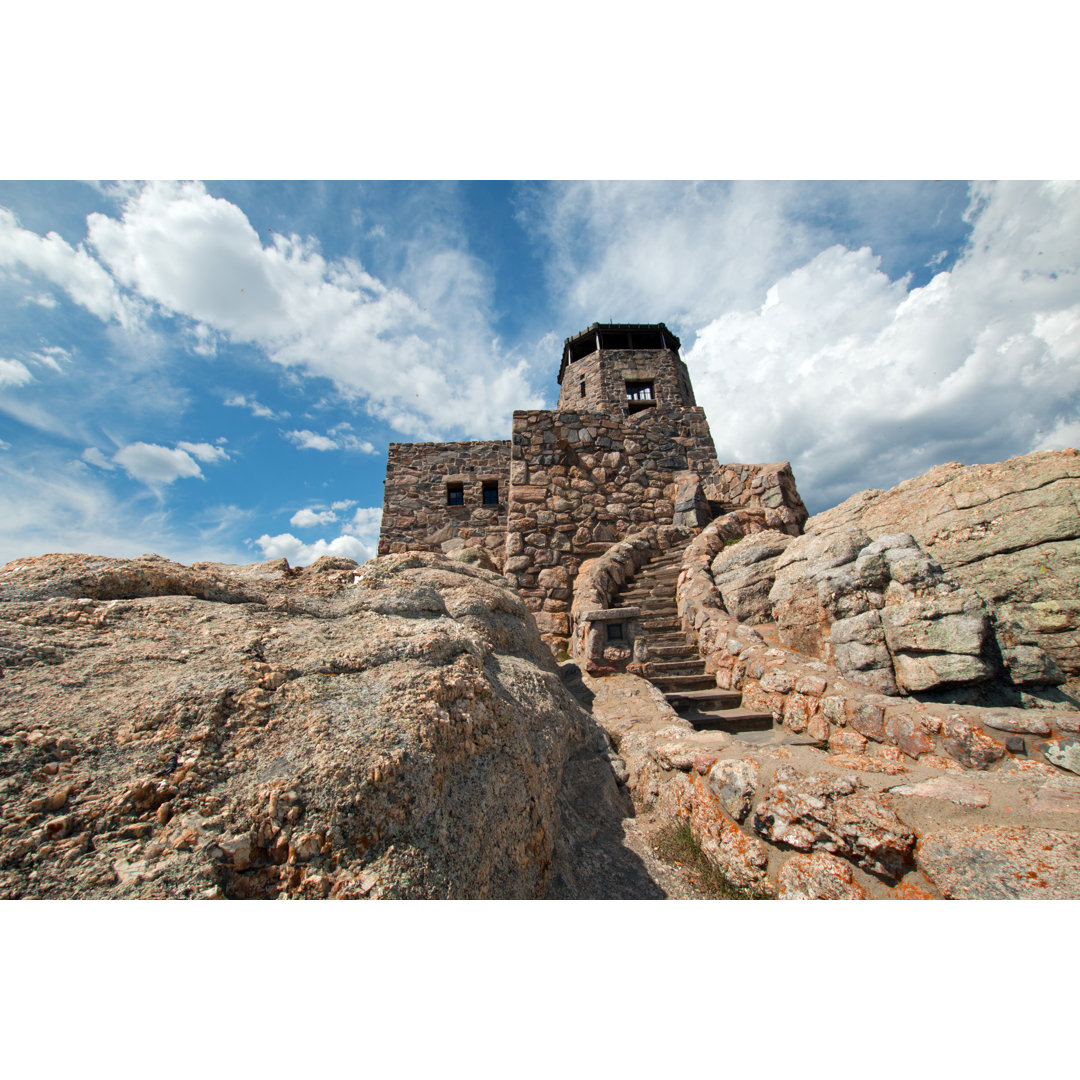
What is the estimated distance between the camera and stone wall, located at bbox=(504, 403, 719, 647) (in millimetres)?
8805

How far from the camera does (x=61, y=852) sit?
3.86 ft

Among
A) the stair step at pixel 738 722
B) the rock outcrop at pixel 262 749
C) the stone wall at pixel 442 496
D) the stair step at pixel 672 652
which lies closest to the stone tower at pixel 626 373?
the stone wall at pixel 442 496

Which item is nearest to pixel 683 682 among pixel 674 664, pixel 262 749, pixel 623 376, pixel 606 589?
pixel 674 664

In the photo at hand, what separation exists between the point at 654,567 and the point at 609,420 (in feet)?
11.9

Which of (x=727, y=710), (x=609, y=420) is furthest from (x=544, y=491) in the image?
(x=727, y=710)

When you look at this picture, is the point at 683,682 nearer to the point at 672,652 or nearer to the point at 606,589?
the point at 672,652

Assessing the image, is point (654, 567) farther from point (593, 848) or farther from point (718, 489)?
point (593, 848)

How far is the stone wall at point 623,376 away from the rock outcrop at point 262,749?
933 inches

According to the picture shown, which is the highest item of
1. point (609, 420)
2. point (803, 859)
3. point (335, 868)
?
point (609, 420)

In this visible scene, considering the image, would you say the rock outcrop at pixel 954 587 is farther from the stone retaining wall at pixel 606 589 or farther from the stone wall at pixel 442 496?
the stone wall at pixel 442 496

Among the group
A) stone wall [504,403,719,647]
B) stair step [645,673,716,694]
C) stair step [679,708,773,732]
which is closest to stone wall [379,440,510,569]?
stone wall [504,403,719,647]

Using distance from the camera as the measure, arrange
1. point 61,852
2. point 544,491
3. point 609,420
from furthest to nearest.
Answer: point 609,420, point 544,491, point 61,852

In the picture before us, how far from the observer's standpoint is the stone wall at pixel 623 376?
82.4ft

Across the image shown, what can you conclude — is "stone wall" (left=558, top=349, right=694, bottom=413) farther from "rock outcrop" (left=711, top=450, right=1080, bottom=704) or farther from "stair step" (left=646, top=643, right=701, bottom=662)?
Result: "rock outcrop" (left=711, top=450, right=1080, bottom=704)
